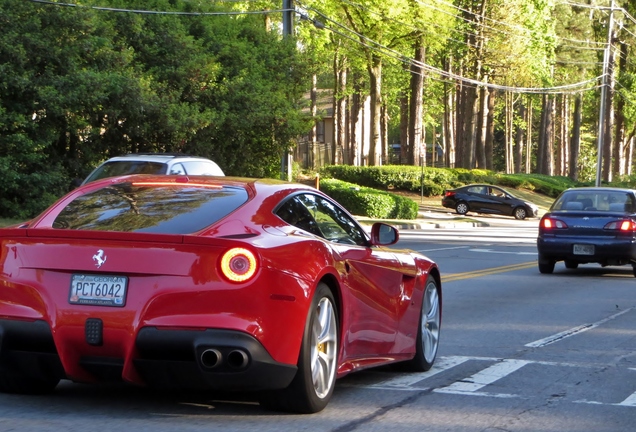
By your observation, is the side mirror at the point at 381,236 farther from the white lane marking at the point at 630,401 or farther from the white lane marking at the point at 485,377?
the white lane marking at the point at 630,401

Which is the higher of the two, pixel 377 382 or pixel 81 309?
pixel 81 309

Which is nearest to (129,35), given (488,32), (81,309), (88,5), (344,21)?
(88,5)

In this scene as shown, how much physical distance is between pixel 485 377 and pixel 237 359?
293 cm

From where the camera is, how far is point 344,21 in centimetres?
5294

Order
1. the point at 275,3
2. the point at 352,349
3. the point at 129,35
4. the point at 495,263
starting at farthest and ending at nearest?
the point at 275,3 < the point at 129,35 < the point at 495,263 < the point at 352,349

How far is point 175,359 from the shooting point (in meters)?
5.81

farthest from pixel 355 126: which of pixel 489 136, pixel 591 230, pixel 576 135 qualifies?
pixel 591 230

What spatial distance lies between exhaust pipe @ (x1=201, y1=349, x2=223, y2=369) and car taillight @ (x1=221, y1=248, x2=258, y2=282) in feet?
1.34

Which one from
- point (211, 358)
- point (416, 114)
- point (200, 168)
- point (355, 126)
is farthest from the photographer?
point (355, 126)

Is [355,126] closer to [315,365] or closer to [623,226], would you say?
[623,226]

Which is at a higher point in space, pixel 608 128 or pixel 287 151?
pixel 608 128

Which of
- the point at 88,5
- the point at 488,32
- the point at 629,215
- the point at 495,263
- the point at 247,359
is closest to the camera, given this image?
the point at 247,359

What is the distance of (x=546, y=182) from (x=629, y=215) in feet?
152

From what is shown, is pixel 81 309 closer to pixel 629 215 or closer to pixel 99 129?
pixel 629 215
